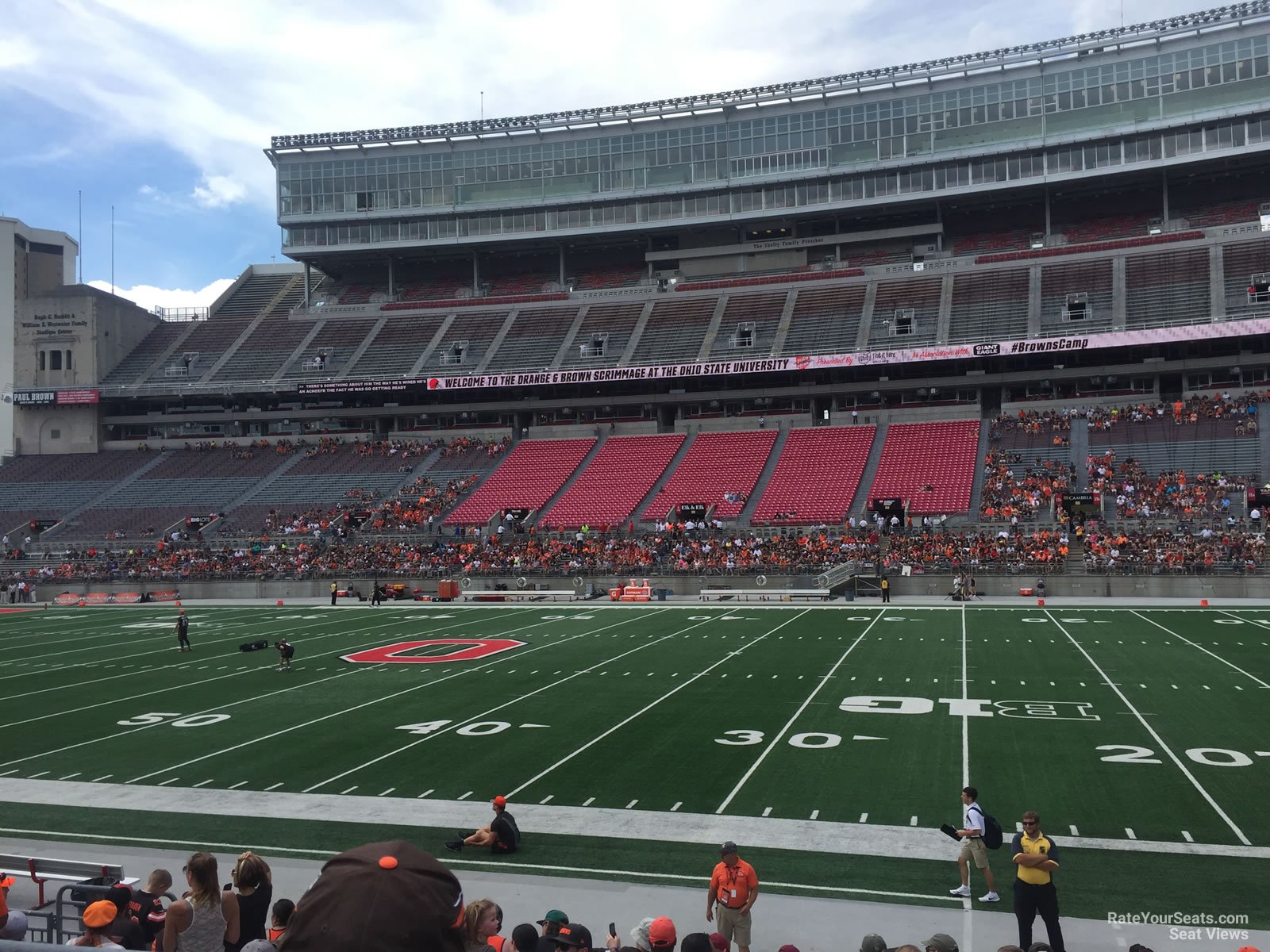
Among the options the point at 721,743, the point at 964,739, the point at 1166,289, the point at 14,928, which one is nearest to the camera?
the point at 14,928

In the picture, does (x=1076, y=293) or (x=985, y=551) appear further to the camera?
(x=1076, y=293)

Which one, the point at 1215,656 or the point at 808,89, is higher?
the point at 808,89

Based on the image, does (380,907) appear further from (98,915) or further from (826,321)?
(826,321)

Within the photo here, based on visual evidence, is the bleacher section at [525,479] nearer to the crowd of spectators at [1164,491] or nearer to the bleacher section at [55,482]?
the bleacher section at [55,482]

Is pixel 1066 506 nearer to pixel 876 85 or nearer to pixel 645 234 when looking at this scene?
pixel 876 85

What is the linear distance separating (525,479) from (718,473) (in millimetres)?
11961

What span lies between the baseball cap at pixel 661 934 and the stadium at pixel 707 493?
3915mm

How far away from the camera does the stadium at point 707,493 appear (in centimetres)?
1388

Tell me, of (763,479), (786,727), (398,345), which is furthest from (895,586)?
(398,345)

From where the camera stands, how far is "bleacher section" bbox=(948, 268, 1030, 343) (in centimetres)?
5872

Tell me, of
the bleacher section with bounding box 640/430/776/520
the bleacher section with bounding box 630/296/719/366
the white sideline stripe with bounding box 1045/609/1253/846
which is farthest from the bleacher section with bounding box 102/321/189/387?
the white sideline stripe with bounding box 1045/609/1253/846

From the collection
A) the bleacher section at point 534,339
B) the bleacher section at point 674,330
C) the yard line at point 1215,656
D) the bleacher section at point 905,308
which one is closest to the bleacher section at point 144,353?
the bleacher section at point 534,339

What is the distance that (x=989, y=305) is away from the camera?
61.1 m

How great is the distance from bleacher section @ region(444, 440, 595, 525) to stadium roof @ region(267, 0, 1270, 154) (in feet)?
80.7
